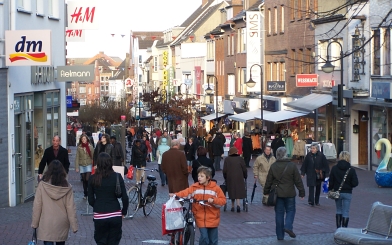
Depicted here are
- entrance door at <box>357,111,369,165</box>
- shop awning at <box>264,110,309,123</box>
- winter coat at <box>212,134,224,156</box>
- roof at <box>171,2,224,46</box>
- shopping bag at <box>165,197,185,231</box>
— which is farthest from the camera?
roof at <box>171,2,224,46</box>

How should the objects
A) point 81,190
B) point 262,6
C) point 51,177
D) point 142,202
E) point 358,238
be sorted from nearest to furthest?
1. point 51,177
2. point 358,238
3. point 142,202
4. point 81,190
5. point 262,6

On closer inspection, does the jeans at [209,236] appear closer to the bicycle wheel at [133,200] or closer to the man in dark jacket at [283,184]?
the man in dark jacket at [283,184]

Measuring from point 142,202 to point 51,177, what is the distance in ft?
25.8

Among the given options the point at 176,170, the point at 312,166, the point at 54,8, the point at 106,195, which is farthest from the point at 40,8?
the point at 106,195

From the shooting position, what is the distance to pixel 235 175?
59.6 feet

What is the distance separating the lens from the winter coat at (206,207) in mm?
10961

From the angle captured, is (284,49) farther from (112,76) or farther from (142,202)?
(112,76)

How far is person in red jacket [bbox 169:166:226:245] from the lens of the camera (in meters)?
10.9

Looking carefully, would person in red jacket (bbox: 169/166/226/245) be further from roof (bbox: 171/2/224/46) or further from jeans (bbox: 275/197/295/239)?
roof (bbox: 171/2/224/46)

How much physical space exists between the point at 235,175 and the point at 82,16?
8.05m

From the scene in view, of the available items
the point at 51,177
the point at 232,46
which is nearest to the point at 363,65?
the point at 51,177

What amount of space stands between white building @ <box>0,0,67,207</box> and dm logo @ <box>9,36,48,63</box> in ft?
0.73

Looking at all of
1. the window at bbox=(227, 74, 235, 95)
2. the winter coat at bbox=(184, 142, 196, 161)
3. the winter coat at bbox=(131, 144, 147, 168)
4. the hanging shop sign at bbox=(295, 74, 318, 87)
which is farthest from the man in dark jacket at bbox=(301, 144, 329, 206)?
the window at bbox=(227, 74, 235, 95)

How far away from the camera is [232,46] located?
6103 cm
